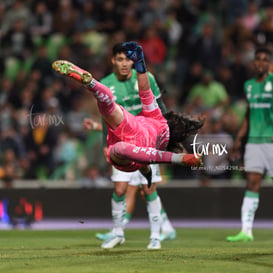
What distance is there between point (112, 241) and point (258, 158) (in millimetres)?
2608

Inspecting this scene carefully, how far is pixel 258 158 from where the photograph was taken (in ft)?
38.0

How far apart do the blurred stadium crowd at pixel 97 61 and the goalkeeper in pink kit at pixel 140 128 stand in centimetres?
455

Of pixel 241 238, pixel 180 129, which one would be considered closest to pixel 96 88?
pixel 180 129

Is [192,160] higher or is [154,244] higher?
[192,160]

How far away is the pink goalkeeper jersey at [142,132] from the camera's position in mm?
8648

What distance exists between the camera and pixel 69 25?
18.6 meters

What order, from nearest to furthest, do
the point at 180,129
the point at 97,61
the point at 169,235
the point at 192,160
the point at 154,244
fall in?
the point at 192,160 < the point at 180,129 < the point at 154,244 < the point at 169,235 < the point at 97,61

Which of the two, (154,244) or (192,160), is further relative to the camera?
(154,244)

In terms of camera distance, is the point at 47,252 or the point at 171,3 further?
the point at 171,3

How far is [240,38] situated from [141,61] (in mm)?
9359

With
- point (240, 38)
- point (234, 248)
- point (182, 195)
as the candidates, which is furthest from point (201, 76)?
point (234, 248)

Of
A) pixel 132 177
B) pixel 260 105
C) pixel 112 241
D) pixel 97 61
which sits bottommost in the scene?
pixel 112 241

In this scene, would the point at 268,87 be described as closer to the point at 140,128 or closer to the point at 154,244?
the point at 154,244

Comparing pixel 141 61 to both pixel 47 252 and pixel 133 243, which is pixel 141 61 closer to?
pixel 47 252
